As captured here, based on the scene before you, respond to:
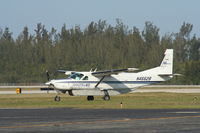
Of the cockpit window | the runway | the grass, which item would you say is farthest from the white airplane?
the runway

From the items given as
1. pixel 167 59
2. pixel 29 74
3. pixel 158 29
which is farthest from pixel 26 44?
pixel 167 59

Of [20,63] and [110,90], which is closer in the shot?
[110,90]

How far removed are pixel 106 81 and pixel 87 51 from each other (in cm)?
9044

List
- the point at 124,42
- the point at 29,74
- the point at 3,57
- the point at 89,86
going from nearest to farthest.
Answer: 1. the point at 89,86
2. the point at 29,74
3. the point at 3,57
4. the point at 124,42

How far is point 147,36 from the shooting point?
549ft

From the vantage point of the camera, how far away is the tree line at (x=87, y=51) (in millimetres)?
137625

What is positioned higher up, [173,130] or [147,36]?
[147,36]

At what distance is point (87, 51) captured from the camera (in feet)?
491

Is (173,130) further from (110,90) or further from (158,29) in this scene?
(158,29)

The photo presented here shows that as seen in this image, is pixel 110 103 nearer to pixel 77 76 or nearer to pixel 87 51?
pixel 77 76

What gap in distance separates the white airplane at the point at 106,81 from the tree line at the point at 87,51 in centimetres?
6677

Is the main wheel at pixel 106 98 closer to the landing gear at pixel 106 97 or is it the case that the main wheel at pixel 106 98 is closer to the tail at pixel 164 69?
the landing gear at pixel 106 97

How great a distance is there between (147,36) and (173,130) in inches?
5688

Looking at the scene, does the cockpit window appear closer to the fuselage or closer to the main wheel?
the fuselage
